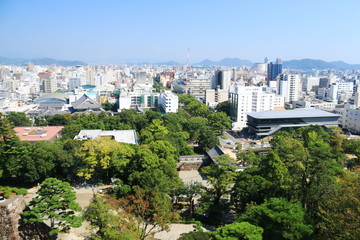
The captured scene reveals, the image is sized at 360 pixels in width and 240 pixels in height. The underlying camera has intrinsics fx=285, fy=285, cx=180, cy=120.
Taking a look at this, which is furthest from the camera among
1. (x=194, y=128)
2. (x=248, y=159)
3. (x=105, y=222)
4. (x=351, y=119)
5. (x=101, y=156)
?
(x=351, y=119)

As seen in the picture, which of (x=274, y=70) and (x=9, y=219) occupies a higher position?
(x=274, y=70)

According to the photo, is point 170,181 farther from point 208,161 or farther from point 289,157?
point 208,161

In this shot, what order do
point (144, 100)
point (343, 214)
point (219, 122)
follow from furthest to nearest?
point (144, 100)
point (219, 122)
point (343, 214)

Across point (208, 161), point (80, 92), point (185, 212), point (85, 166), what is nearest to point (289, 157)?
point (185, 212)

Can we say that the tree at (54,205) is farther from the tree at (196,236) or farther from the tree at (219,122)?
the tree at (219,122)

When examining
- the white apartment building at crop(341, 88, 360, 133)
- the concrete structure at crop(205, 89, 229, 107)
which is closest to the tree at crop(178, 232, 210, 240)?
the white apartment building at crop(341, 88, 360, 133)

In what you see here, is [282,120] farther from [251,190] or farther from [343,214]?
[343,214]

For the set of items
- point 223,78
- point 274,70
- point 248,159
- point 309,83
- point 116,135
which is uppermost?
point 274,70

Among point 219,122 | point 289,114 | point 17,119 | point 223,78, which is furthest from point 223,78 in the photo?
point 17,119
